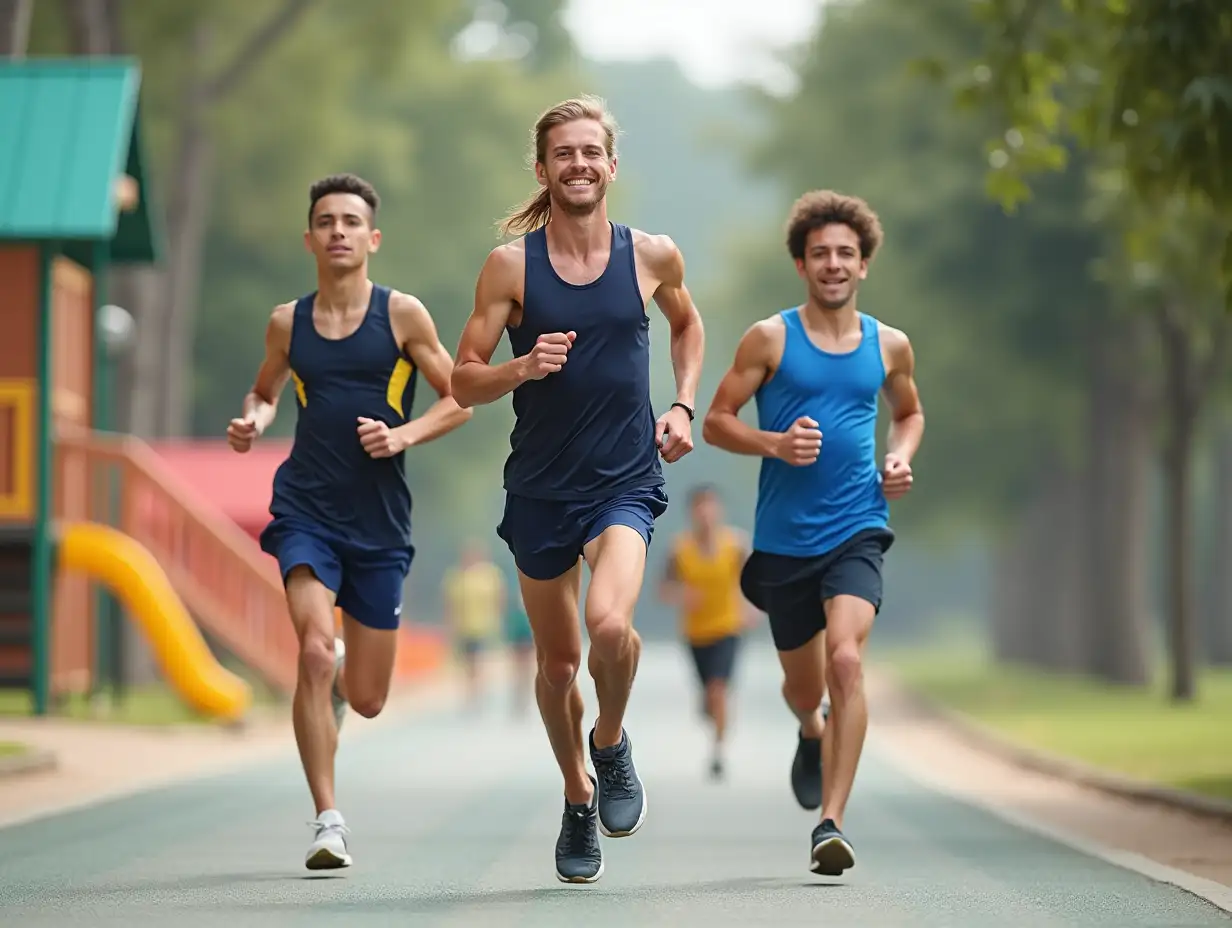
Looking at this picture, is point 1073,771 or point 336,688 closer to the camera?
point 336,688

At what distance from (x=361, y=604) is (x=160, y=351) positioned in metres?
26.0

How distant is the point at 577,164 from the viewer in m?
8.77

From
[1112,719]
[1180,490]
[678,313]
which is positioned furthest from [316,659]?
[1180,490]

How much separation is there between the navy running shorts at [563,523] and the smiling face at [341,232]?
1525mm

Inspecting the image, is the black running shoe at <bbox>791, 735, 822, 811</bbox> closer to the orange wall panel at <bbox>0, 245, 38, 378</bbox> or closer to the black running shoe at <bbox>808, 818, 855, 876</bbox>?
the black running shoe at <bbox>808, 818, 855, 876</bbox>

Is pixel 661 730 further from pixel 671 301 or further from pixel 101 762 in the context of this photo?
pixel 671 301

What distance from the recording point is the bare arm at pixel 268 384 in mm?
9859

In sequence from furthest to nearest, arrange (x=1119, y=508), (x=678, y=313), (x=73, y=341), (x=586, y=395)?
(x=1119, y=508) < (x=73, y=341) < (x=678, y=313) < (x=586, y=395)

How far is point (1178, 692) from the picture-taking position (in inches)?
1158

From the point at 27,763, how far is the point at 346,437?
694 centimetres

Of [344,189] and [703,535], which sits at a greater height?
[344,189]

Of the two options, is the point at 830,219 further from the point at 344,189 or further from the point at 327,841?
the point at 327,841

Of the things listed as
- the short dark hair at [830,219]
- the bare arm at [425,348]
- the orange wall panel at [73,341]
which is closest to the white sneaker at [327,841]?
the bare arm at [425,348]

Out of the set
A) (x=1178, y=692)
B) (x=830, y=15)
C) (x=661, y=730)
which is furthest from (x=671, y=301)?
(x=830, y=15)
